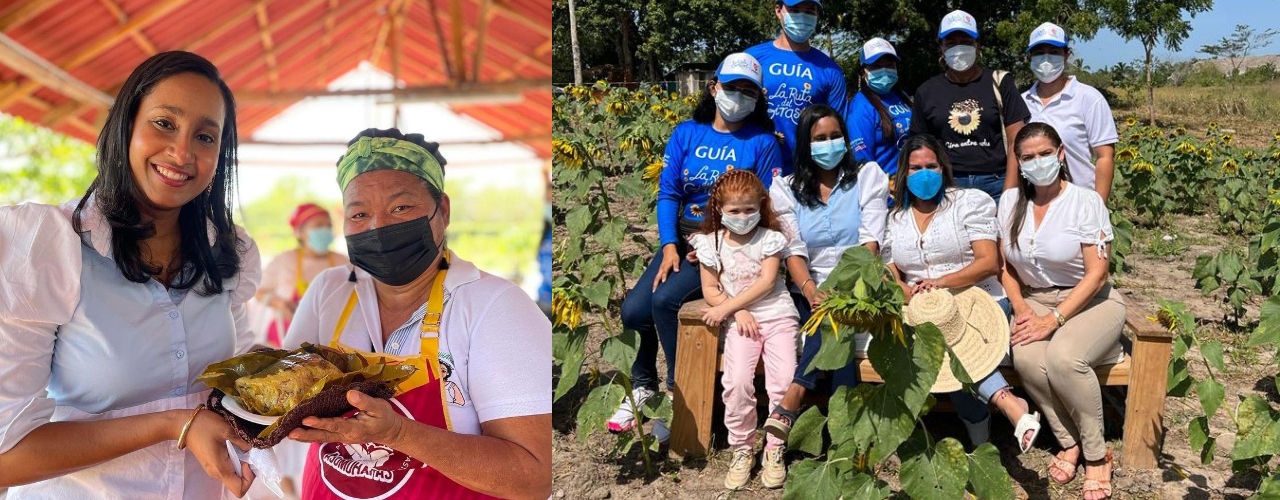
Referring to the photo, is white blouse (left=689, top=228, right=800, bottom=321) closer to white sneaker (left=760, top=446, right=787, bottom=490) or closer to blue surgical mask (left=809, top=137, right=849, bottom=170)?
blue surgical mask (left=809, top=137, right=849, bottom=170)

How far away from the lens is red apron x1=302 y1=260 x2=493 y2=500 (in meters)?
1.31

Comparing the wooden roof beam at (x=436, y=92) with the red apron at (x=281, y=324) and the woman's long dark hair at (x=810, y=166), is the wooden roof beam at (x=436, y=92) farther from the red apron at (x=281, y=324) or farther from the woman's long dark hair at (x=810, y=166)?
the woman's long dark hair at (x=810, y=166)

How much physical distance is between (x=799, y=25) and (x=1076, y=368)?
165 cm

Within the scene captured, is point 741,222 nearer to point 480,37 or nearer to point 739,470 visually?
point 739,470

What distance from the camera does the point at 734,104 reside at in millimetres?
3375

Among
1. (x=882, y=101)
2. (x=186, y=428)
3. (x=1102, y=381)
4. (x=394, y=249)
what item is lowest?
(x=1102, y=381)

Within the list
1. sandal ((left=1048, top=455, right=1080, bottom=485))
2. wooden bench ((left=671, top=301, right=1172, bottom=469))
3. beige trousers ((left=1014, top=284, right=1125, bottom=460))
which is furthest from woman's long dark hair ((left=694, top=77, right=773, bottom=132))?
sandal ((left=1048, top=455, right=1080, bottom=485))

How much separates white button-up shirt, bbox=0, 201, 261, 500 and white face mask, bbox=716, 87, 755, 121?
2315 millimetres

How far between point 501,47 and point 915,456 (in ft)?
5.48

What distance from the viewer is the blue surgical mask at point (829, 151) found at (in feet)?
10.9

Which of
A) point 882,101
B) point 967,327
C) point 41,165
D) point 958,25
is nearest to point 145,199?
point 41,165

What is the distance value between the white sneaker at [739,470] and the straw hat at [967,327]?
0.67 m

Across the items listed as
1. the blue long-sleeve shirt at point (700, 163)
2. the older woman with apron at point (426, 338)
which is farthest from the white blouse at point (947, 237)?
the older woman with apron at point (426, 338)

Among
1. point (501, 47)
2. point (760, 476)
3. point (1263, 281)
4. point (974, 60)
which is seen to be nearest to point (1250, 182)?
point (1263, 281)
